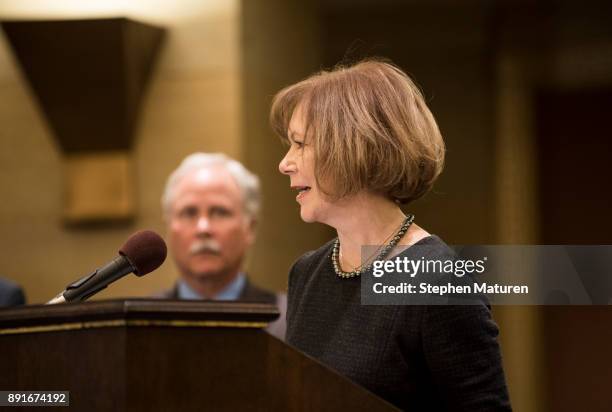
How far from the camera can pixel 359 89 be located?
2.42 m

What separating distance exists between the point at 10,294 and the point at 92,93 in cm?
182

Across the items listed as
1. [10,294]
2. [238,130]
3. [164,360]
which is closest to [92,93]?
[238,130]

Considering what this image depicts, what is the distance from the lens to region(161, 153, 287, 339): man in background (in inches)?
172

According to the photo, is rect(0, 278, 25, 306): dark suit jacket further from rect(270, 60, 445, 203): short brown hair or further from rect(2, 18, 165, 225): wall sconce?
rect(2, 18, 165, 225): wall sconce

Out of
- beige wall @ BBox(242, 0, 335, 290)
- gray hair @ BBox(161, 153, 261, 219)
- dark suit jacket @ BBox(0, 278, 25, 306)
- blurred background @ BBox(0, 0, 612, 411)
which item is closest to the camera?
dark suit jacket @ BBox(0, 278, 25, 306)

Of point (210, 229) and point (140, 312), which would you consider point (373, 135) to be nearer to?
point (140, 312)

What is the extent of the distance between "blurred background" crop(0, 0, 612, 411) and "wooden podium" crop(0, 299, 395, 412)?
2.68 meters

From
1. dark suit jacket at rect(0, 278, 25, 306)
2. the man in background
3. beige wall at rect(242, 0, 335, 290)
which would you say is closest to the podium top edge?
dark suit jacket at rect(0, 278, 25, 306)

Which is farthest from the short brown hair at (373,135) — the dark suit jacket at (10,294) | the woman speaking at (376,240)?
the dark suit jacket at (10,294)

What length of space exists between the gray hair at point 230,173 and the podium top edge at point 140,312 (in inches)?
104

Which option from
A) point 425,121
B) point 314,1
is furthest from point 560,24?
point 425,121

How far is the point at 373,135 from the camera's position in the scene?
92.7 inches

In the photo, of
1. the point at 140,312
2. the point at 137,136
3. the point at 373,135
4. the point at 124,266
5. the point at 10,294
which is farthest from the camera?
the point at 137,136

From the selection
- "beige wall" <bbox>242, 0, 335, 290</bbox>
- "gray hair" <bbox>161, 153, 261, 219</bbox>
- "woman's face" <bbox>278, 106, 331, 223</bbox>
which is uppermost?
"beige wall" <bbox>242, 0, 335, 290</bbox>
